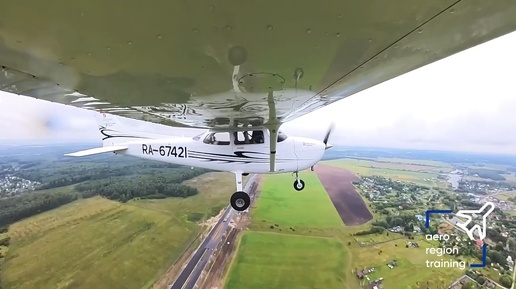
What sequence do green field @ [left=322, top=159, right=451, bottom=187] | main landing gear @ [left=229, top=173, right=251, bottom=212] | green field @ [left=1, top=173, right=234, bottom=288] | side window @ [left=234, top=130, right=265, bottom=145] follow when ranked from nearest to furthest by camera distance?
side window @ [left=234, top=130, right=265, bottom=145] < main landing gear @ [left=229, top=173, right=251, bottom=212] < green field @ [left=1, top=173, right=234, bottom=288] < green field @ [left=322, top=159, right=451, bottom=187]

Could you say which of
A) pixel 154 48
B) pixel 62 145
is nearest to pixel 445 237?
pixel 154 48

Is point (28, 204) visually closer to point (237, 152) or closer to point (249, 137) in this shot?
point (237, 152)

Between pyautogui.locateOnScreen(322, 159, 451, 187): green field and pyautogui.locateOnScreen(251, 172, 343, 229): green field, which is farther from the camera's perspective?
pyautogui.locateOnScreen(322, 159, 451, 187): green field

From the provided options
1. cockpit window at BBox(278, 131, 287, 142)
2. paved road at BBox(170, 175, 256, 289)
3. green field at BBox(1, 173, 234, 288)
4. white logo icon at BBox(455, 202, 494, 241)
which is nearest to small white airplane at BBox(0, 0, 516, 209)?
cockpit window at BBox(278, 131, 287, 142)

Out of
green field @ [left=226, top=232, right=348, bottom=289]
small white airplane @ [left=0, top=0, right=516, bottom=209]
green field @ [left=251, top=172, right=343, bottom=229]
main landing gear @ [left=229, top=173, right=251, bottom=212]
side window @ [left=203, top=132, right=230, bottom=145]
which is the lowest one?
green field @ [left=226, top=232, right=348, bottom=289]

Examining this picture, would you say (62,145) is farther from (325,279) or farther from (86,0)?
(86,0)

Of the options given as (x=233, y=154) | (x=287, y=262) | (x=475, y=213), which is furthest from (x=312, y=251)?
(x=233, y=154)

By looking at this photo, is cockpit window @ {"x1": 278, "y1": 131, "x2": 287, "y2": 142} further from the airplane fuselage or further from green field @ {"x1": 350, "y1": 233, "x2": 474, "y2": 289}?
green field @ {"x1": 350, "y1": 233, "x2": 474, "y2": 289}
